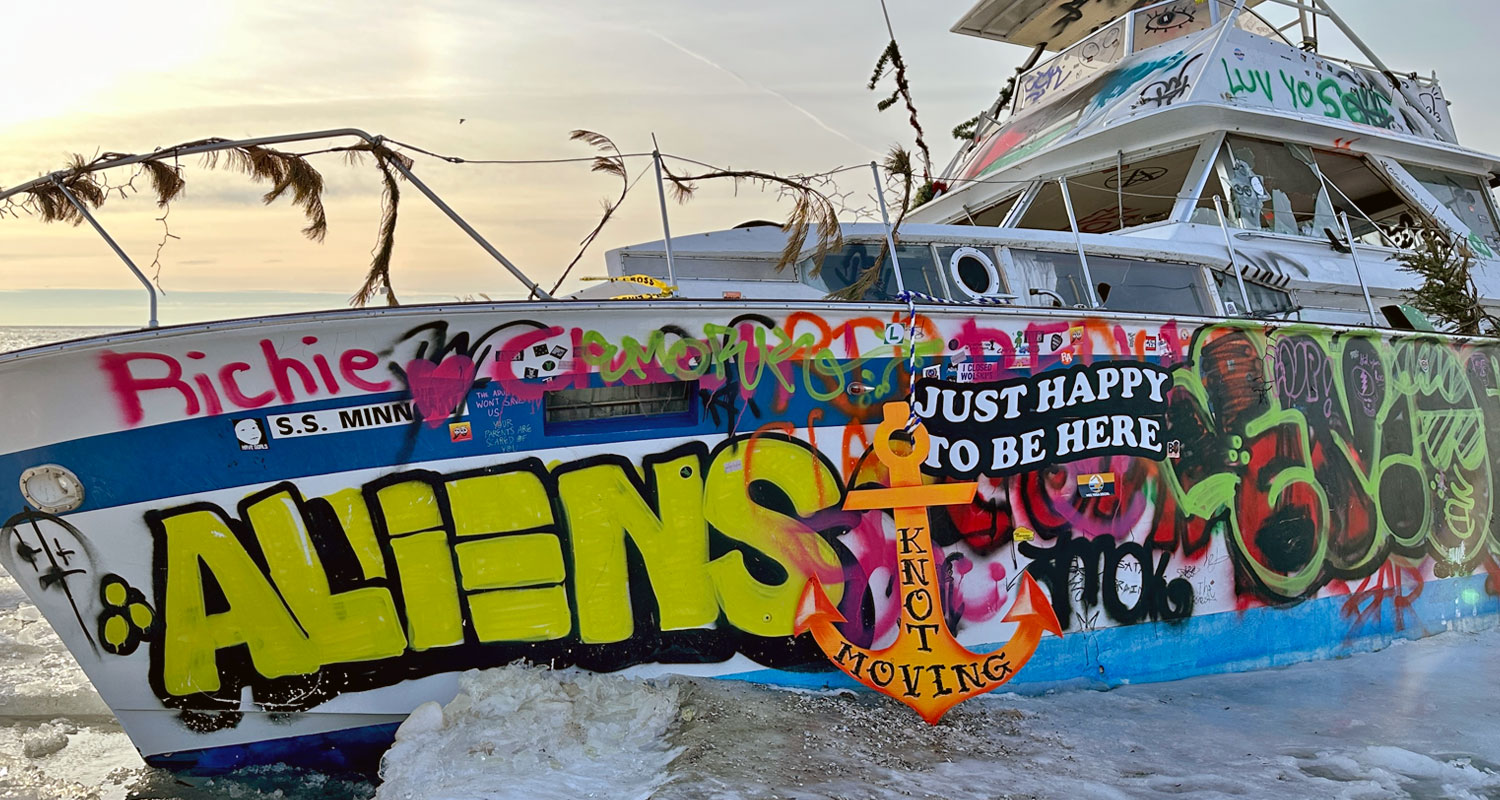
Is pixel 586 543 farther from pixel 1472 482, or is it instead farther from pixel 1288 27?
pixel 1288 27

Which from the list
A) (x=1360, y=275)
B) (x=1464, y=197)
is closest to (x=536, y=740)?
(x=1360, y=275)

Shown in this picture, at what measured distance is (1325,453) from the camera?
799 centimetres

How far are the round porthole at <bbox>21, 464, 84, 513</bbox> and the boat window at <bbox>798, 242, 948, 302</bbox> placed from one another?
4.17 m

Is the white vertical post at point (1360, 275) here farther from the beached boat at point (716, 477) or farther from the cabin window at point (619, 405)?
the cabin window at point (619, 405)

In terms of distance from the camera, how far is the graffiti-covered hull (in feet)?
16.4

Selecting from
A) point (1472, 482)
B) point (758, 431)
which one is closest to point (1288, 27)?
point (1472, 482)

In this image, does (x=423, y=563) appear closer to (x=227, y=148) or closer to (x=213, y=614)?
(x=213, y=614)

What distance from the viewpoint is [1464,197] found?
1126 cm

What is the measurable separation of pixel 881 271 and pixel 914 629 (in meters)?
2.31


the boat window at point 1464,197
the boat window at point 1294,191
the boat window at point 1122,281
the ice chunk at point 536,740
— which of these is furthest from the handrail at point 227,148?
the boat window at point 1464,197

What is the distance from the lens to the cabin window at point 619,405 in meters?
5.39

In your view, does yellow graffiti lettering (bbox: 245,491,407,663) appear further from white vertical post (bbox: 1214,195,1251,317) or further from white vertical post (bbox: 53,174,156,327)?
white vertical post (bbox: 1214,195,1251,317)

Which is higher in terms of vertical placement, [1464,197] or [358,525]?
[1464,197]

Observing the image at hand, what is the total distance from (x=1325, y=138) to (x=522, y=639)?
883cm
